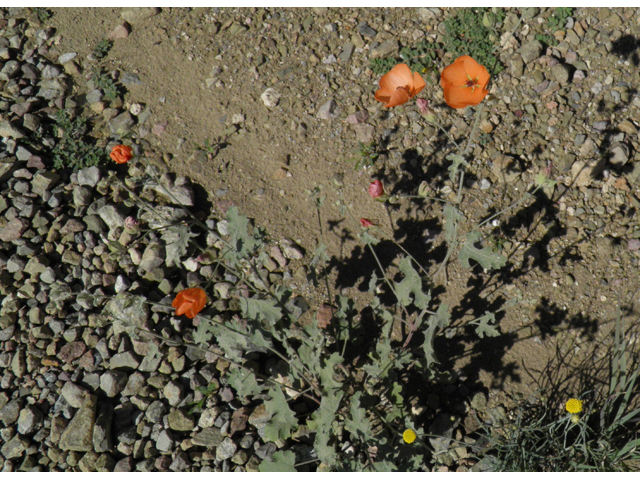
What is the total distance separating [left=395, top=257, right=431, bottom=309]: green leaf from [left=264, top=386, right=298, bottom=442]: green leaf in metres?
0.70

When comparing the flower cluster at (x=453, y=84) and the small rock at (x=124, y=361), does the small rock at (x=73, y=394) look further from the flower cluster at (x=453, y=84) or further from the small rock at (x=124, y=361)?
the flower cluster at (x=453, y=84)

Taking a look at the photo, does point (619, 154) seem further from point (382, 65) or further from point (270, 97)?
point (270, 97)

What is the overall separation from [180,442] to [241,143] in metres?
1.70

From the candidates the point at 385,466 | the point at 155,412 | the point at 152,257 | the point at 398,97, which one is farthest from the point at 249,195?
the point at 385,466

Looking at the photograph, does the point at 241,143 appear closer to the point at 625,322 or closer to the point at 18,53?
the point at 18,53

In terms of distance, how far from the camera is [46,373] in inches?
106

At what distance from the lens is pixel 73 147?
3.16 meters

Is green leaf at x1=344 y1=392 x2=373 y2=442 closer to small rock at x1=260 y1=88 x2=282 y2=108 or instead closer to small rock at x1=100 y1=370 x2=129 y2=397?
small rock at x1=100 y1=370 x2=129 y2=397

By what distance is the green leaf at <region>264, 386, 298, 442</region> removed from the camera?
2242 mm

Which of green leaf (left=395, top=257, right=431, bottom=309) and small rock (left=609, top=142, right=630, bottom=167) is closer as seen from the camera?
green leaf (left=395, top=257, right=431, bottom=309)

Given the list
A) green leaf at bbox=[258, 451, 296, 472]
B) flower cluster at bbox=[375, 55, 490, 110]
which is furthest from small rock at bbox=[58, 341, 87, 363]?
flower cluster at bbox=[375, 55, 490, 110]

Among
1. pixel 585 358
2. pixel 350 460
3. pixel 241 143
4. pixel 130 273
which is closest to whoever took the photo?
pixel 350 460

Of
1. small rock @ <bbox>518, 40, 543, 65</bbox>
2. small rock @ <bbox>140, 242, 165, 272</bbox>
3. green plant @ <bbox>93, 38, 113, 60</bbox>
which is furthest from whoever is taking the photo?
green plant @ <bbox>93, 38, 113, 60</bbox>

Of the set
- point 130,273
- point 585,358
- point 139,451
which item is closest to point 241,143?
point 130,273
